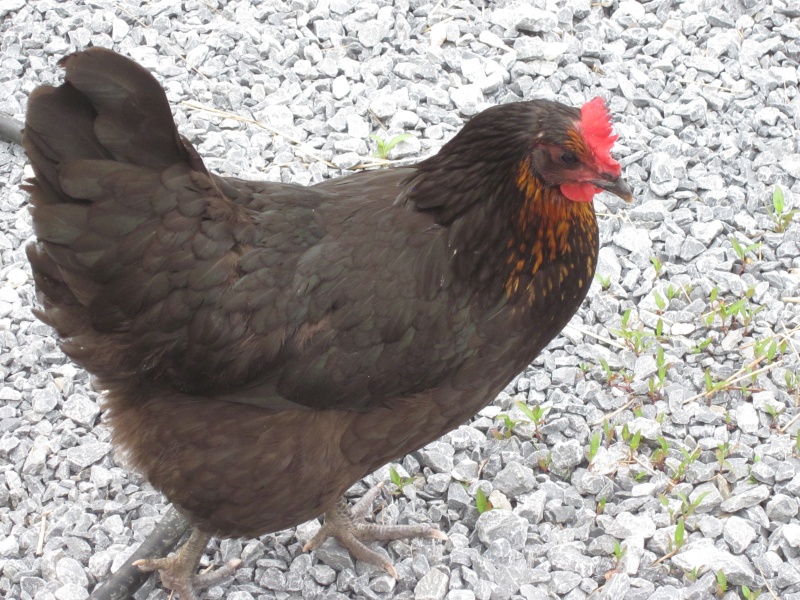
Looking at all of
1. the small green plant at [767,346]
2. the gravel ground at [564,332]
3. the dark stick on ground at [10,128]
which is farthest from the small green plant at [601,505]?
the dark stick on ground at [10,128]

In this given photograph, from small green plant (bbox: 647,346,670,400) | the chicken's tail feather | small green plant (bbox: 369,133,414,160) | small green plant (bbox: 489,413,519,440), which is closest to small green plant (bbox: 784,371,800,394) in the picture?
small green plant (bbox: 647,346,670,400)

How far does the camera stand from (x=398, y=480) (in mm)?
3861

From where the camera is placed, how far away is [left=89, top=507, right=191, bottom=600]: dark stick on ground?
3.54 m

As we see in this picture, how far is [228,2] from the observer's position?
566 cm

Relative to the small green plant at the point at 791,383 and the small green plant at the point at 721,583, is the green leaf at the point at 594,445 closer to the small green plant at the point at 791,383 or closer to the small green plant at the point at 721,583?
the small green plant at the point at 721,583

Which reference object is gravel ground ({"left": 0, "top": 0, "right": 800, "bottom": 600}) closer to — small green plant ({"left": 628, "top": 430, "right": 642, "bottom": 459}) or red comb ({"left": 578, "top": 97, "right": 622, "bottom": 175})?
small green plant ({"left": 628, "top": 430, "right": 642, "bottom": 459})

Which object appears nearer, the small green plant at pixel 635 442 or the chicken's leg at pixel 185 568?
the chicken's leg at pixel 185 568

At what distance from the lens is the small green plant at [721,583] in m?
3.38

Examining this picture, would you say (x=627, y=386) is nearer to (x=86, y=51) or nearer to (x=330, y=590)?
(x=330, y=590)

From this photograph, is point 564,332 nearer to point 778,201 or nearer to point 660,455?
point 660,455

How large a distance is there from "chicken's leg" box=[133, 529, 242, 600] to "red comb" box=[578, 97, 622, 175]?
1.86 metres

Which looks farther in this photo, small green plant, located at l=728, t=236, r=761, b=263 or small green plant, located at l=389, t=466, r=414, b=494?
small green plant, located at l=728, t=236, r=761, b=263

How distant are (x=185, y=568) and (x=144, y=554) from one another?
0.16 m

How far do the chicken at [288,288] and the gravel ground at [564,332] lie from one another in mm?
612
